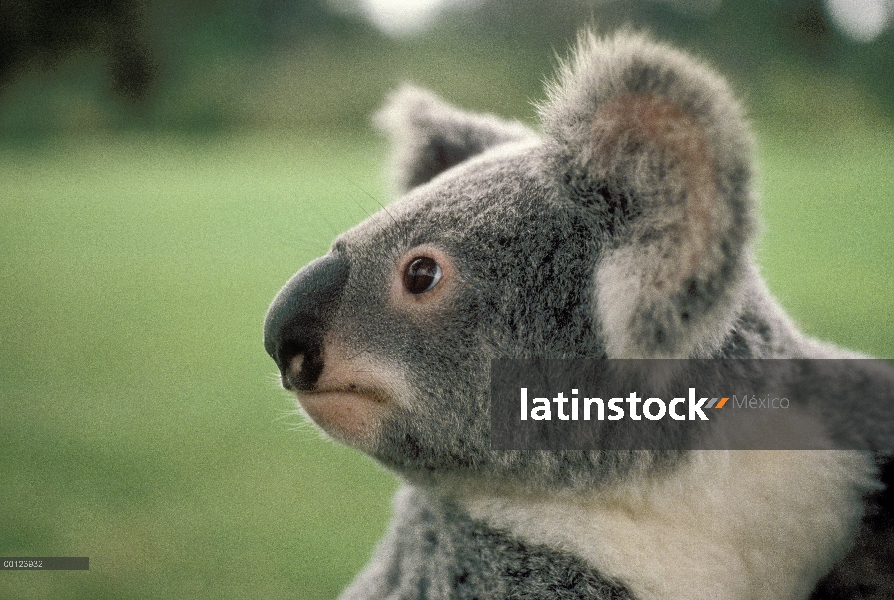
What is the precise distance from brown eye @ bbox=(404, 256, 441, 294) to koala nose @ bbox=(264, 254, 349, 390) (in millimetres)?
75

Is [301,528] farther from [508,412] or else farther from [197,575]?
[508,412]

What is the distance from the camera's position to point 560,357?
91 centimetres

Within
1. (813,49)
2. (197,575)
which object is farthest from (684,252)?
(813,49)

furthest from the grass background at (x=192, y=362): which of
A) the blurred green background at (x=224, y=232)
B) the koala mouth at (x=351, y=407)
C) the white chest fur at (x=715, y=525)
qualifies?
the white chest fur at (x=715, y=525)

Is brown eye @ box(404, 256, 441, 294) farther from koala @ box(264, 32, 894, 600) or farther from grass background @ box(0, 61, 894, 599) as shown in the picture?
grass background @ box(0, 61, 894, 599)

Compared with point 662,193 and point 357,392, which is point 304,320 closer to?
point 357,392

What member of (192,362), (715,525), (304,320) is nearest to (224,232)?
(192,362)

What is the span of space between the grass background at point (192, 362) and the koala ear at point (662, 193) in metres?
0.09

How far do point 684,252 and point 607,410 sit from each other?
0.21m

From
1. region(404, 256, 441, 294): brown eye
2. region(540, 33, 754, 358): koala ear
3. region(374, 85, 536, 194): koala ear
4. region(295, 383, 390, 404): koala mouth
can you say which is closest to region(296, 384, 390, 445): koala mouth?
region(295, 383, 390, 404): koala mouth

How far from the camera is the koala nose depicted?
35.6 inches

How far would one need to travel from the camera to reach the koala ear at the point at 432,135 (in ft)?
4.09

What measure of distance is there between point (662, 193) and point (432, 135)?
1.70ft

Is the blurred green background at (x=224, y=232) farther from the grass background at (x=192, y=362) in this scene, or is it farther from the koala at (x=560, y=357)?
the koala at (x=560, y=357)
